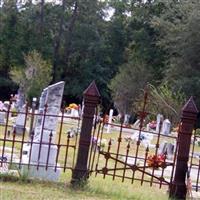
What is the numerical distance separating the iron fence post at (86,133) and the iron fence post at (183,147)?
1280mm

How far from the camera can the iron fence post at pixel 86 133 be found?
26.6 feet

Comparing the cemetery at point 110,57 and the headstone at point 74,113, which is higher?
the cemetery at point 110,57

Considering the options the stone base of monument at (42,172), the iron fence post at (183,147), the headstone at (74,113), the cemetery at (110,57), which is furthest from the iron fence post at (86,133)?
the headstone at (74,113)

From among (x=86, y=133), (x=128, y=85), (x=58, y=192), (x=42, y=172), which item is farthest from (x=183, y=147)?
(x=128, y=85)

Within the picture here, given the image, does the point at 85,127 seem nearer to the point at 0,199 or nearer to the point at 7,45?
the point at 0,199

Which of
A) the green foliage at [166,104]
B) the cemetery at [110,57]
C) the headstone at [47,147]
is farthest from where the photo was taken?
the cemetery at [110,57]

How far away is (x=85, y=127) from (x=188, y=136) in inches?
58.9

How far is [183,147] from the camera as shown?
8258mm

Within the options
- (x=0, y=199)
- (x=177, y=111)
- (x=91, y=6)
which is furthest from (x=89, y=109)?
(x=91, y=6)

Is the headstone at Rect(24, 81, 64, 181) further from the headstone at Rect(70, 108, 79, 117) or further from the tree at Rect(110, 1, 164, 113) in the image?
the tree at Rect(110, 1, 164, 113)

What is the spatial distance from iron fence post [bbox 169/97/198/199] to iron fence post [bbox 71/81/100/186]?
1.28 metres

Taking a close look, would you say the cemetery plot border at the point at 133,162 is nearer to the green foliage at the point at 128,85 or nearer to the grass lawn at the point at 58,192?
the grass lawn at the point at 58,192

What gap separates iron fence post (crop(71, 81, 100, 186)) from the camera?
8102 millimetres

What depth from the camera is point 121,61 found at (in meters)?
57.5
